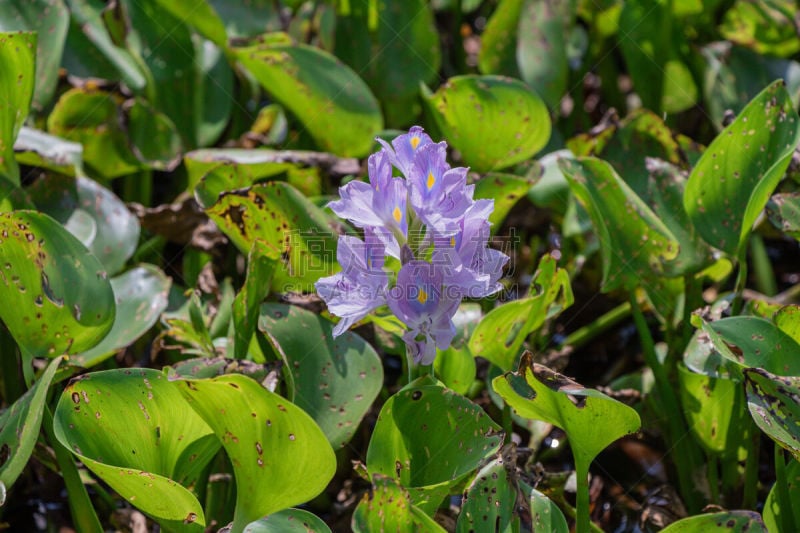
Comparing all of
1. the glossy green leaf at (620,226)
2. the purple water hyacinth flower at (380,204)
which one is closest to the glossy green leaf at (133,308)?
the purple water hyacinth flower at (380,204)

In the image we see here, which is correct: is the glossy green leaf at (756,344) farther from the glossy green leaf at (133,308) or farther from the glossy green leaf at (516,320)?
the glossy green leaf at (133,308)

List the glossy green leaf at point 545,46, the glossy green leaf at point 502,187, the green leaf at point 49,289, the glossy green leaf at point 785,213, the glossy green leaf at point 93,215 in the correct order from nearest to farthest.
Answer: the green leaf at point 49,289 < the glossy green leaf at point 785,213 < the glossy green leaf at point 502,187 < the glossy green leaf at point 93,215 < the glossy green leaf at point 545,46

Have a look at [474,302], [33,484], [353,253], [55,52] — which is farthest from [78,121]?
[353,253]

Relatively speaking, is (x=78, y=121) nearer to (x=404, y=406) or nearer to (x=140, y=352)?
(x=140, y=352)

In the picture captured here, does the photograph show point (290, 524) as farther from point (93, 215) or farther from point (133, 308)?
point (93, 215)

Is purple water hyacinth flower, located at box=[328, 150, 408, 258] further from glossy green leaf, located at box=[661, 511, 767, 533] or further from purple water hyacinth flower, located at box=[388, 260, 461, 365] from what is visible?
glossy green leaf, located at box=[661, 511, 767, 533]

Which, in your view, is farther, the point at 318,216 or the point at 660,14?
the point at 660,14

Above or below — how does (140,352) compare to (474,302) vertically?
below
